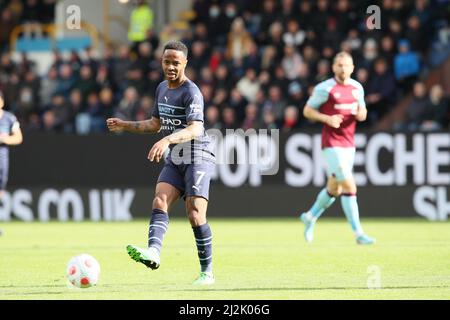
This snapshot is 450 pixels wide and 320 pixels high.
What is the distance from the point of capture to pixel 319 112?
545 inches

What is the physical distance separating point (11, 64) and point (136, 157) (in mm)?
5701

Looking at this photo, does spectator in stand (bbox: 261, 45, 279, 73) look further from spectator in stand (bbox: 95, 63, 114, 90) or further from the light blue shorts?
the light blue shorts

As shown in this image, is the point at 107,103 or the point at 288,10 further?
the point at 288,10

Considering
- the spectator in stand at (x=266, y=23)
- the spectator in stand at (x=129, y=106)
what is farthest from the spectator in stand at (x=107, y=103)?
the spectator in stand at (x=266, y=23)

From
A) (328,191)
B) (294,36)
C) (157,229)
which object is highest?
(294,36)

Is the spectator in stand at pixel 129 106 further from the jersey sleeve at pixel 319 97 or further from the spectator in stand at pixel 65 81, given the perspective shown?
the jersey sleeve at pixel 319 97

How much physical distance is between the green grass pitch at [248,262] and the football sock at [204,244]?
0.21 m

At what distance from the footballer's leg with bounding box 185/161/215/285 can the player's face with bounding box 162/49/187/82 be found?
0.84 m

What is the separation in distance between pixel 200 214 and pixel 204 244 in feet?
0.89

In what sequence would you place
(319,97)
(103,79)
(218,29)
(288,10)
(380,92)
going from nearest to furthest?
(319,97) < (380,92) < (288,10) < (103,79) < (218,29)

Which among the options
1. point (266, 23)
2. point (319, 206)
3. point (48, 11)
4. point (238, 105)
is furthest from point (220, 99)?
point (48, 11)

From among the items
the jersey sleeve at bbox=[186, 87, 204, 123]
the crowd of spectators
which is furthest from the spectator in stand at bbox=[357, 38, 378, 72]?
the jersey sleeve at bbox=[186, 87, 204, 123]

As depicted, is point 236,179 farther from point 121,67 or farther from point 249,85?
point 121,67
